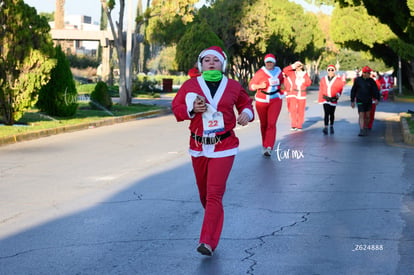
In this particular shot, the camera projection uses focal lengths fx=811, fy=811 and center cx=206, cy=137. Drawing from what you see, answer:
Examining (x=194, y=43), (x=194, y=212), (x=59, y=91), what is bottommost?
(x=194, y=212)

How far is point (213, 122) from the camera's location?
6730mm

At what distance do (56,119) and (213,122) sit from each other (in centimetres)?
1736

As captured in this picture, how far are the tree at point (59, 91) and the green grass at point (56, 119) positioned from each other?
1.26ft

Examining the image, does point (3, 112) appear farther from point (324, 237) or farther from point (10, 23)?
point (324, 237)

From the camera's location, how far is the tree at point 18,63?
66.0 feet

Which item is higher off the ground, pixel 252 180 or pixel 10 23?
pixel 10 23

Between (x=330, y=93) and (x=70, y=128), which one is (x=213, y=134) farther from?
(x=70, y=128)

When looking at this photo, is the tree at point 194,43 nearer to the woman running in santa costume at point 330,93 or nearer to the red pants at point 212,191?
the woman running in santa costume at point 330,93

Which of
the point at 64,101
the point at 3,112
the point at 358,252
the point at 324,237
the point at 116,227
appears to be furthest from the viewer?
the point at 64,101

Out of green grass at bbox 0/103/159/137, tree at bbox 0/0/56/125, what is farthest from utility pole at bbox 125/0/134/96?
tree at bbox 0/0/56/125

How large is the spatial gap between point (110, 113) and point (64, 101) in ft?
10.3

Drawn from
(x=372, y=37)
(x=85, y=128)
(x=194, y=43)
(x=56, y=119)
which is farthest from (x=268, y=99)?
(x=194, y=43)

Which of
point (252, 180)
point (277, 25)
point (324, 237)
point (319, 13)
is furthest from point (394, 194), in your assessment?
point (319, 13)

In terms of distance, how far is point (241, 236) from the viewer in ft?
24.4
